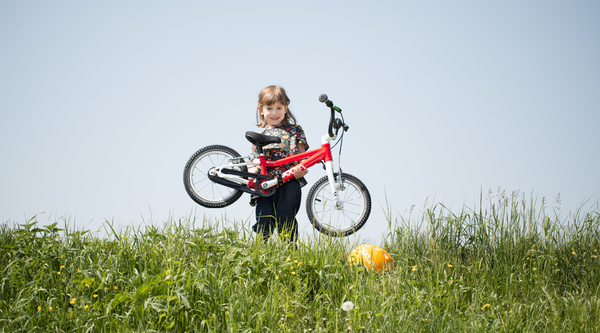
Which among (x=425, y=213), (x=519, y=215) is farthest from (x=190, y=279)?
(x=519, y=215)

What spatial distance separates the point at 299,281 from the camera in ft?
12.7

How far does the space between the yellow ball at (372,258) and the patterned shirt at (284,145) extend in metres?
1.38

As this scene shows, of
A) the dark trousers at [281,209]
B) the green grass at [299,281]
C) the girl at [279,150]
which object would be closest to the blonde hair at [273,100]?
the girl at [279,150]

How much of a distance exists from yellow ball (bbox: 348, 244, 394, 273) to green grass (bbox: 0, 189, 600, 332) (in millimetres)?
110

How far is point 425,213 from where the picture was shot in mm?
5098

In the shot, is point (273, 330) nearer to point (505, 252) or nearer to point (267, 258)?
point (267, 258)

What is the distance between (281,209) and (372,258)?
147 cm

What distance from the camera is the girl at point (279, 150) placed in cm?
547

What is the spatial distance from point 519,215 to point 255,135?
353 cm

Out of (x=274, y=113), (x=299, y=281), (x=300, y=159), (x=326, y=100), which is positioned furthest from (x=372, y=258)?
(x=274, y=113)

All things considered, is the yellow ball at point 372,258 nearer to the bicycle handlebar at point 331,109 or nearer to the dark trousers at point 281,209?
the dark trousers at point 281,209

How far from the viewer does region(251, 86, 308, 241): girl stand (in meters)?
5.47

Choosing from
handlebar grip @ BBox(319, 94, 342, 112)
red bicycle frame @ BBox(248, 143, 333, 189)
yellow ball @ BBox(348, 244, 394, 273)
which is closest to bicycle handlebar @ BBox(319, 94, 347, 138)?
handlebar grip @ BBox(319, 94, 342, 112)

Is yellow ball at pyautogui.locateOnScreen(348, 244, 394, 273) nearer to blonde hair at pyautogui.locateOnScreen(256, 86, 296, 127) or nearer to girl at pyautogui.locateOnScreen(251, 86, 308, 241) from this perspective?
girl at pyautogui.locateOnScreen(251, 86, 308, 241)
